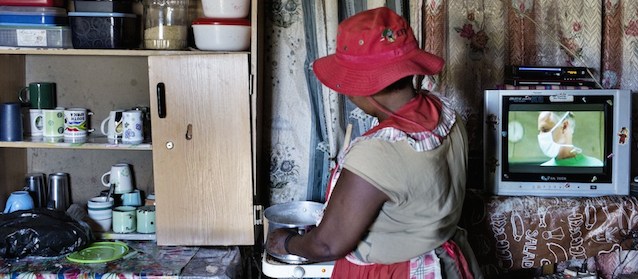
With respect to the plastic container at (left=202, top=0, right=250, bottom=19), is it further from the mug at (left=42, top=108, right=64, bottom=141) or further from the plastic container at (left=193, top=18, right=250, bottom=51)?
the mug at (left=42, top=108, right=64, bottom=141)

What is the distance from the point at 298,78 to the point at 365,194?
109 centimetres

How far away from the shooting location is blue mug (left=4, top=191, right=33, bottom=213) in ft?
7.97

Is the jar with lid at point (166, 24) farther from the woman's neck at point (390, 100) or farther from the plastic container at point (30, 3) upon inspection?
the woman's neck at point (390, 100)

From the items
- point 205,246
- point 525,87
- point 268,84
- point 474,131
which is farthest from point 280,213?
point 525,87

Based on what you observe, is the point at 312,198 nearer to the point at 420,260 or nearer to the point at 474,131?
the point at 474,131

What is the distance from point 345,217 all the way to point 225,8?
98 cm

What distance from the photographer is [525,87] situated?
2.30 meters

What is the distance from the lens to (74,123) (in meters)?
2.43

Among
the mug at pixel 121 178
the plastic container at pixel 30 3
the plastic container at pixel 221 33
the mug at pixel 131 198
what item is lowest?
the mug at pixel 131 198

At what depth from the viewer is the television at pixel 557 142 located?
2262 mm

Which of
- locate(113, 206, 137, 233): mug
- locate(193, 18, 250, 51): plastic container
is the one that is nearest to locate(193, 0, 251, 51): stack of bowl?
locate(193, 18, 250, 51): plastic container

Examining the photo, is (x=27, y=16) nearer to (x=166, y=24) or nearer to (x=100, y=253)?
(x=166, y=24)

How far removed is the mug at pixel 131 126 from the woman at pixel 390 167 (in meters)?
0.88

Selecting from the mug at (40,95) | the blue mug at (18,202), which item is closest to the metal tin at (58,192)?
the blue mug at (18,202)
